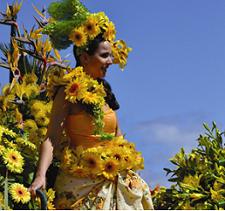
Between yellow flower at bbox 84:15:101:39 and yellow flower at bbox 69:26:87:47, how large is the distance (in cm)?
3

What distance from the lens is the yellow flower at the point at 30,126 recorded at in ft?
14.1

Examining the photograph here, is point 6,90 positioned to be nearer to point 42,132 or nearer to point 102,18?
point 42,132

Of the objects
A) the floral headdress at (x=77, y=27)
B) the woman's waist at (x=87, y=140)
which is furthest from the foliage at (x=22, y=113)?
the floral headdress at (x=77, y=27)

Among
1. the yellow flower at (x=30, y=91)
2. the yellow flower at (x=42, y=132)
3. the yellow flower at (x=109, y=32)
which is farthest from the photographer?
the yellow flower at (x=30, y=91)

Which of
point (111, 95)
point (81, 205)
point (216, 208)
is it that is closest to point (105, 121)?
point (111, 95)

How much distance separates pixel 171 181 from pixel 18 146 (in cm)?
128

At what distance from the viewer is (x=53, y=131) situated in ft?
11.6

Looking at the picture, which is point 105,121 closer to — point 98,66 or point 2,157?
point 98,66

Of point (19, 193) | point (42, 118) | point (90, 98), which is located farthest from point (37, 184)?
point (42, 118)

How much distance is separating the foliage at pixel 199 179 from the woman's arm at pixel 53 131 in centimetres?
130

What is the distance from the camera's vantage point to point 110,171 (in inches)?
137

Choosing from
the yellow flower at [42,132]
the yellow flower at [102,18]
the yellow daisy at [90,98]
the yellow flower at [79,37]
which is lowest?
the yellow daisy at [90,98]

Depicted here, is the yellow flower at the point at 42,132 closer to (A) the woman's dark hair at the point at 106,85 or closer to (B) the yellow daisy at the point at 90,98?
(A) the woman's dark hair at the point at 106,85

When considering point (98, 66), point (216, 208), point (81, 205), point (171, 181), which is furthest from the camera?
point (171, 181)
